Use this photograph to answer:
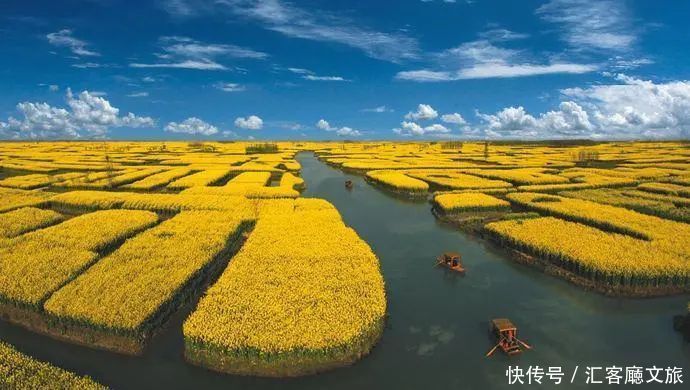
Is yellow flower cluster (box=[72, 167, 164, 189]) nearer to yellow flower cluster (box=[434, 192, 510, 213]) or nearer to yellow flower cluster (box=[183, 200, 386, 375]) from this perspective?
yellow flower cluster (box=[183, 200, 386, 375])

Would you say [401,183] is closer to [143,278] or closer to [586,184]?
[586,184]

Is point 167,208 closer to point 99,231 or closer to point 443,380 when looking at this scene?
point 99,231

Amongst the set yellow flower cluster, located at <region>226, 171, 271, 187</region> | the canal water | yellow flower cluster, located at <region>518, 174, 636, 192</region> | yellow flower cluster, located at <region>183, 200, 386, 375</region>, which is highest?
yellow flower cluster, located at <region>226, 171, 271, 187</region>

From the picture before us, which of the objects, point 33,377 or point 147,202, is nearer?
point 33,377

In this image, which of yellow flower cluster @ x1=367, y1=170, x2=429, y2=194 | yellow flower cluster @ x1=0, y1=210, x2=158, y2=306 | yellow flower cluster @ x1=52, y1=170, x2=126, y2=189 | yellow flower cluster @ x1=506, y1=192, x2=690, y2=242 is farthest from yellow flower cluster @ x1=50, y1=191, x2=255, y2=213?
yellow flower cluster @ x1=506, y1=192, x2=690, y2=242

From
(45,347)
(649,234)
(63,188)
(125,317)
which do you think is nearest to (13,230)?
(45,347)

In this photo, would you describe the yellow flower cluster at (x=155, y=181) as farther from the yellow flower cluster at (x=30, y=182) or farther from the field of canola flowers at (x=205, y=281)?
the field of canola flowers at (x=205, y=281)

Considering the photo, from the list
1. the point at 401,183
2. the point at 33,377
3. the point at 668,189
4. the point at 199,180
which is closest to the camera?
the point at 33,377

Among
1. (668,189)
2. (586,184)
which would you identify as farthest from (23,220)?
(668,189)
